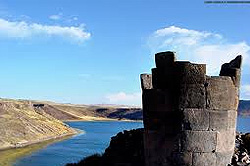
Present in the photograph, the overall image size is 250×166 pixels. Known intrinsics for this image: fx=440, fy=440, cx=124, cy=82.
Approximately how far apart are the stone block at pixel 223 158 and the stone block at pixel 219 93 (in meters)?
1.12

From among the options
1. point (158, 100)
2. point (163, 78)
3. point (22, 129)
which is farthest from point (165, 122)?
point (22, 129)

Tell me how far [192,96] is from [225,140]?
1.35 m

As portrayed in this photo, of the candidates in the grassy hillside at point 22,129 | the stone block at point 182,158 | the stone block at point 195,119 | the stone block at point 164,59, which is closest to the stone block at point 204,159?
the stone block at point 182,158

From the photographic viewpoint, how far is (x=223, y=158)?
10523 mm

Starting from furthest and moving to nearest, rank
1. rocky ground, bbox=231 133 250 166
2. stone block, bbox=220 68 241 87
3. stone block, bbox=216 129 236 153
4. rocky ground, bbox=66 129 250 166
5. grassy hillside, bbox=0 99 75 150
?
grassy hillside, bbox=0 99 75 150 → rocky ground, bbox=66 129 250 166 → rocky ground, bbox=231 133 250 166 → stone block, bbox=220 68 241 87 → stone block, bbox=216 129 236 153

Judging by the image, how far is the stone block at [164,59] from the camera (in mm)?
10594

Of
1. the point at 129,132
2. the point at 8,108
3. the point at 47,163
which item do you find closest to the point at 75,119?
the point at 8,108

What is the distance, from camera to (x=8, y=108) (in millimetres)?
89438

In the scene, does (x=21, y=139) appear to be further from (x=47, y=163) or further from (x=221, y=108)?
(x=221, y=108)

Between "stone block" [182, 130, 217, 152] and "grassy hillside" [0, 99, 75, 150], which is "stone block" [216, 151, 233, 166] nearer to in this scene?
"stone block" [182, 130, 217, 152]

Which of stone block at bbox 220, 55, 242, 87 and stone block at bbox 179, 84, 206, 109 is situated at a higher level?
stone block at bbox 220, 55, 242, 87

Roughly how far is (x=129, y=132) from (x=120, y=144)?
54 centimetres

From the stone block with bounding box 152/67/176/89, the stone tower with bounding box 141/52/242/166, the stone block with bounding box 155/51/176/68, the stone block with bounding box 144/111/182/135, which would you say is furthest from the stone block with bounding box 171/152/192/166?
the stone block with bounding box 155/51/176/68

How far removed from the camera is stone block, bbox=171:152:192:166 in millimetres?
10273
